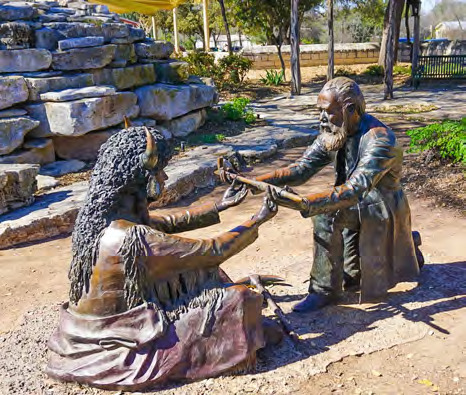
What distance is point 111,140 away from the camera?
10.2ft

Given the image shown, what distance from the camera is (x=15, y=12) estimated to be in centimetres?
931

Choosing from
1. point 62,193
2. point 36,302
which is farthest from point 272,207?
point 62,193

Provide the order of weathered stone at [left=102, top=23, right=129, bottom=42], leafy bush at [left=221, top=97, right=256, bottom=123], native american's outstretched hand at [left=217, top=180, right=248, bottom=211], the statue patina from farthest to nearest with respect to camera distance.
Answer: leafy bush at [left=221, top=97, right=256, bottom=123] < weathered stone at [left=102, top=23, right=129, bottom=42] < the statue patina < native american's outstretched hand at [left=217, top=180, right=248, bottom=211]

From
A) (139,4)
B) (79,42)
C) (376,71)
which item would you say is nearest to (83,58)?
(79,42)

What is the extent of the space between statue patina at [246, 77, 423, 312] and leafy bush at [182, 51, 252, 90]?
12.4 metres

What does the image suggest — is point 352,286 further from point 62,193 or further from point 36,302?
point 62,193

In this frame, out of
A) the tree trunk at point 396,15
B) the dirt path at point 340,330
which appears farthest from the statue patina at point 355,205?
the tree trunk at point 396,15

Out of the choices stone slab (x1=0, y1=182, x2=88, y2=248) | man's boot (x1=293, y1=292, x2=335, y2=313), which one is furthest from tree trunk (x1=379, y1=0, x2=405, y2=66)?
man's boot (x1=293, y1=292, x2=335, y2=313)

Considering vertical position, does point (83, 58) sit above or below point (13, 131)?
above

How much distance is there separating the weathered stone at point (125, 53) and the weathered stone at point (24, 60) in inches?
54.1

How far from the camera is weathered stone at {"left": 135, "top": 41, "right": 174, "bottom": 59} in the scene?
1089 centimetres

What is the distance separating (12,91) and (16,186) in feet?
7.94

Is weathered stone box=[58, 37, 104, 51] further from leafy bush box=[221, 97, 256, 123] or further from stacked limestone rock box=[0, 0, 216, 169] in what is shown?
leafy bush box=[221, 97, 256, 123]

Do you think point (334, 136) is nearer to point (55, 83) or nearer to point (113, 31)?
point (55, 83)
